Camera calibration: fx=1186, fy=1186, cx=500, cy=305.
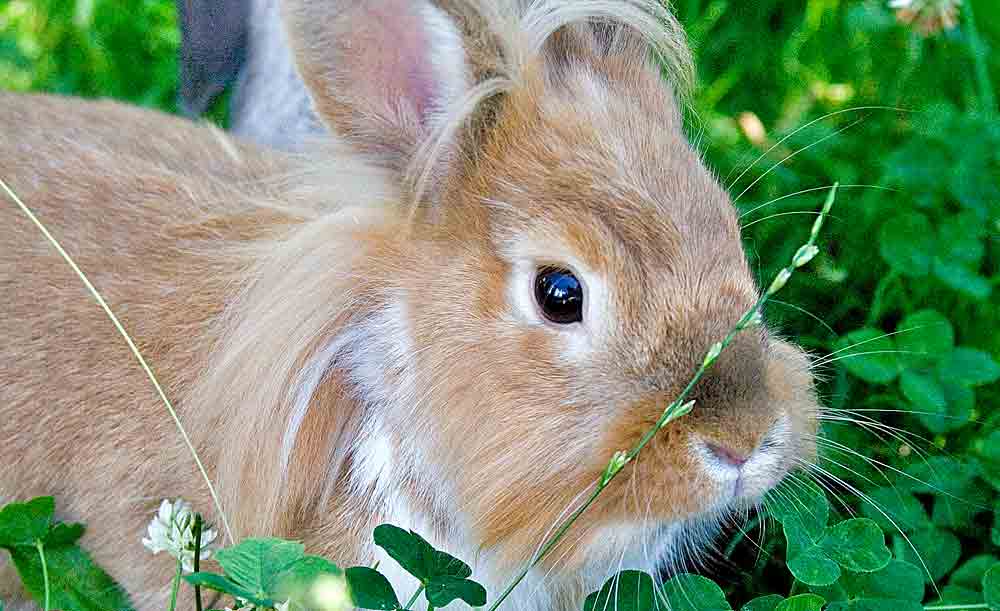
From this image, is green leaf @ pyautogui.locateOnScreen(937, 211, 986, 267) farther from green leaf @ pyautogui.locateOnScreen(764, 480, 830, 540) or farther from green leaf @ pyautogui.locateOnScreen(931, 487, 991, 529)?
green leaf @ pyautogui.locateOnScreen(764, 480, 830, 540)

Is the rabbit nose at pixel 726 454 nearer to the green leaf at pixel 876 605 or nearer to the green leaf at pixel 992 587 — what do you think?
the green leaf at pixel 876 605

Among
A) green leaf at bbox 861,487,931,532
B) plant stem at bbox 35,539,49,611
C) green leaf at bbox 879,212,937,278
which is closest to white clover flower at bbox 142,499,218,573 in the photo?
plant stem at bbox 35,539,49,611

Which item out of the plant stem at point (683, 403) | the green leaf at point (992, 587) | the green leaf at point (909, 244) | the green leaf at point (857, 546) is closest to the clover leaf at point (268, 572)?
the plant stem at point (683, 403)

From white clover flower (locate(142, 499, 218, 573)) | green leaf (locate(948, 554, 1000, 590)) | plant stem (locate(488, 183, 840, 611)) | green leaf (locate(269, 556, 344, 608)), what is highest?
plant stem (locate(488, 183, 840, 611))

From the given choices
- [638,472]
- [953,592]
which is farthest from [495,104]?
[953,592]

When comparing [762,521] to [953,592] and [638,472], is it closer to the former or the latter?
[953,592]

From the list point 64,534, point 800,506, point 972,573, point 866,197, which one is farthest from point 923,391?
point 64,534
